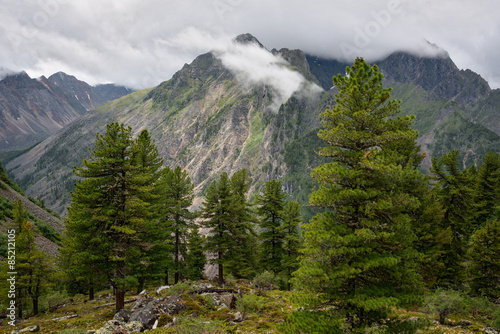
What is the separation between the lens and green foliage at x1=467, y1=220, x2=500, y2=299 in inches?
771

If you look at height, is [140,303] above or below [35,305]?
above

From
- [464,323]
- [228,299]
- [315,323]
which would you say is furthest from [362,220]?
[228,299]

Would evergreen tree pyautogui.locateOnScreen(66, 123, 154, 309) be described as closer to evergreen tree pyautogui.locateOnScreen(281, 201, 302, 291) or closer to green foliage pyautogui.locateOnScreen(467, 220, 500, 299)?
evergreen tree pyautogui.locateOnScreen(281, 201, 302, 291)

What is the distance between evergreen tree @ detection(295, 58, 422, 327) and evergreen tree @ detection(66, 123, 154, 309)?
12.2 metres

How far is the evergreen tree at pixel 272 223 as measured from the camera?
3127 cm

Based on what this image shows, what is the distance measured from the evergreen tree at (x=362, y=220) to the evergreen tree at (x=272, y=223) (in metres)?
19.3

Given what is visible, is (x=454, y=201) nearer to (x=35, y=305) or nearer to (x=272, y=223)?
(x=272, y=223)

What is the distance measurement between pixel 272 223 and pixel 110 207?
765 inches

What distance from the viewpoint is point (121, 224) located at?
59.1 ft

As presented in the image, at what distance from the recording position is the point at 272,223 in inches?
1238

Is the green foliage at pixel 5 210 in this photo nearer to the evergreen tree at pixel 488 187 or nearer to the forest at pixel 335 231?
the forest at pixel 335 231

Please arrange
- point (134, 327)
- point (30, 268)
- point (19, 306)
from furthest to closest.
Result: point (19, 306) < point (30, 268) < point (134, 327)

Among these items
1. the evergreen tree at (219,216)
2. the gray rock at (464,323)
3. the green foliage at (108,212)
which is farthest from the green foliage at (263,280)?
the gray rock at (464,323)

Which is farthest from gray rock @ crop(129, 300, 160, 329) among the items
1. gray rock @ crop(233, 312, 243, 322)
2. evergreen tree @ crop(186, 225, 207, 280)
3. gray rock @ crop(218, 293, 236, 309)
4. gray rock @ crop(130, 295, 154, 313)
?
evergreen tree @ crop(186, 225, 207, 280)
